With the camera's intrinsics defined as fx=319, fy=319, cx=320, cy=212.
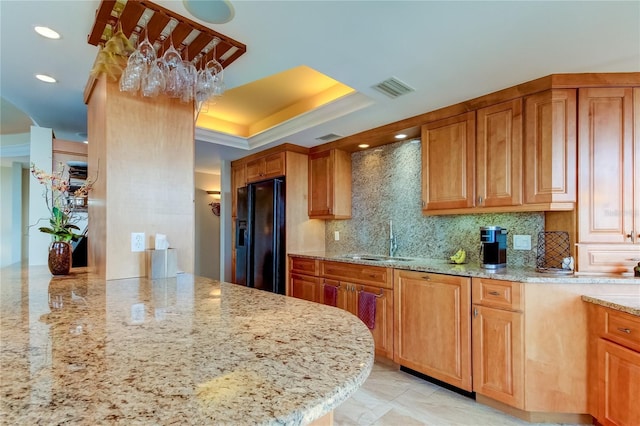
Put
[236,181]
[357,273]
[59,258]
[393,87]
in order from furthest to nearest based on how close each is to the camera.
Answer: [236,181] < [357,273] < [393,87] < [59,258]

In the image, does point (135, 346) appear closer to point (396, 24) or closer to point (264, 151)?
point (396, 24)

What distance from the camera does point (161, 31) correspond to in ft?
5.30

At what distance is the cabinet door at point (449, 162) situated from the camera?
256cm

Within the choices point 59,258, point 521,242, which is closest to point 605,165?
point 521,242

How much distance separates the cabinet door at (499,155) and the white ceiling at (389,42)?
8.1 inches

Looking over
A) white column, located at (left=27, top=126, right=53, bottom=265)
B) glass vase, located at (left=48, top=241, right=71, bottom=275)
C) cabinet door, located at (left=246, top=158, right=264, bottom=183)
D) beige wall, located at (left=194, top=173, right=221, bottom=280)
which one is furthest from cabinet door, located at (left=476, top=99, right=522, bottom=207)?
beige wall, located at (left=194, top=173, right=221, bottom=280)

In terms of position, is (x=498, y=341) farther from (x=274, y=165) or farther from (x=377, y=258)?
(x=274, y=165)

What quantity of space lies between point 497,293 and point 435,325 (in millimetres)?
539

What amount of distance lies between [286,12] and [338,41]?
13.7 inches

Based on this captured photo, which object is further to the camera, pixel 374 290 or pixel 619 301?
pixel 374 290

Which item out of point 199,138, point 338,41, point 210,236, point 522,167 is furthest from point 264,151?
point 210,236

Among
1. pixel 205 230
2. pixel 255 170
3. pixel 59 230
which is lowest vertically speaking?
pixel 205 230

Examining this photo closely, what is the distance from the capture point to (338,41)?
67.6 inches

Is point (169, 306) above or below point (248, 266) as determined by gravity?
above
